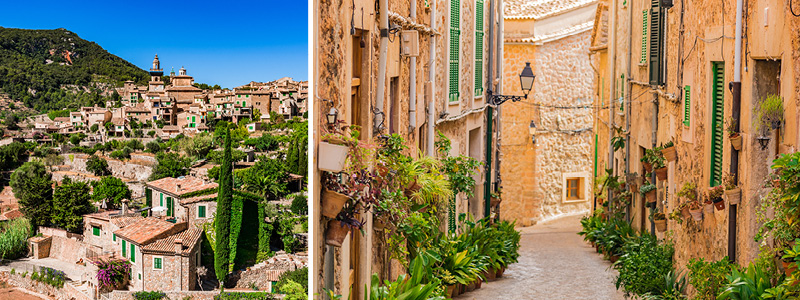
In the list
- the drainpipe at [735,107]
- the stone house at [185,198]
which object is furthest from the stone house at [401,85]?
the drainpipe at [735,107]

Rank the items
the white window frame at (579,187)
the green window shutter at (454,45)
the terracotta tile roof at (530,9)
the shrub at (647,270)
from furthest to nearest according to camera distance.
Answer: the white window frame at (579,187) → the terracotta tile roof at (530,9) → the green window shutter at (454,45) → the shrub at (647,270)

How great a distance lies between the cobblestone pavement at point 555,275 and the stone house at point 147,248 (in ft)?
22.7

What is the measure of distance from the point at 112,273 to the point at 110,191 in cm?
49

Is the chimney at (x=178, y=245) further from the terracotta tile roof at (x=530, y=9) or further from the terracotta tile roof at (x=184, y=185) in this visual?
the terracotta tile roof at (x=530, y=9)

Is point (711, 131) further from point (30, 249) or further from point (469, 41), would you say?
point (30, 249)

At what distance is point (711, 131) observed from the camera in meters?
9.27

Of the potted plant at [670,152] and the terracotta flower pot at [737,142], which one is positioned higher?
the terracotta flower pot at [737,142]

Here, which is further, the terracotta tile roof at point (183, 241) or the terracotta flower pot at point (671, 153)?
the terracotta flower pot at point (671, 153)

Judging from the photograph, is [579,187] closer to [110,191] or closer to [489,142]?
[489,142]

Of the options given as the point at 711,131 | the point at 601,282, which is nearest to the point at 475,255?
the point at 601,282

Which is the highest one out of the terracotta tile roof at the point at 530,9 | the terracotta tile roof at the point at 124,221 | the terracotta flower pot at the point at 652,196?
the terracotta tile roof at the point at 530,9

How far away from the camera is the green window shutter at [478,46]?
14.4m

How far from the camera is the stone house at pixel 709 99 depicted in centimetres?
723

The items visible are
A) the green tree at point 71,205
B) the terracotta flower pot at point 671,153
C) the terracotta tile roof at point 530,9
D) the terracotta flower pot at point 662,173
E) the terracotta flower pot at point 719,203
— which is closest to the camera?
the green tree at point 71,205
